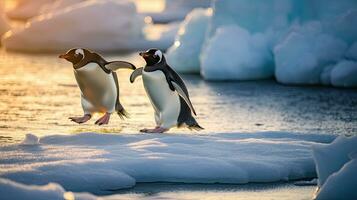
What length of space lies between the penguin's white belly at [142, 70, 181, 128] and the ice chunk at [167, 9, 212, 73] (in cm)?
794

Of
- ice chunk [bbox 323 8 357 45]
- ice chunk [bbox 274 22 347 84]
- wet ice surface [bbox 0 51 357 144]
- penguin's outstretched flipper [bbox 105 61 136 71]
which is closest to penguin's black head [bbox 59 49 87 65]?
penguin's outstretched flipper [bbox 105 61 136 71]

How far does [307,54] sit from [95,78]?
6.22 metres

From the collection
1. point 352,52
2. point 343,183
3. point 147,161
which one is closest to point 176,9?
point 352,52

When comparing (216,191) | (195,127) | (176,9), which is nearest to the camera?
(216,191)

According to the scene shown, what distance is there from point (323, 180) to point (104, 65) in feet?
10.2

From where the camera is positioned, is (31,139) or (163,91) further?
(163,91)

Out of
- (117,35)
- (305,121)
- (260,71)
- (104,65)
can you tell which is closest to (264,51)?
(260,71)

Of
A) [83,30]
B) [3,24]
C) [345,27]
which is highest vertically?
[345,27]

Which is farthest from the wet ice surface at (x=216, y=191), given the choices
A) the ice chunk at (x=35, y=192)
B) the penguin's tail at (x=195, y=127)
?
the penguin's tail at (x=195, y=127)

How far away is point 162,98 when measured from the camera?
26.9 ft

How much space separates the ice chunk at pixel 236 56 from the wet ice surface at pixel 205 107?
1.09 feet

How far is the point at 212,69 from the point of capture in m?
15.3

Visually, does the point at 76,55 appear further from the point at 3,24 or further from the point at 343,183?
the point at 3,24

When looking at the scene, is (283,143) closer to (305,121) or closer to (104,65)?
(104,65)
